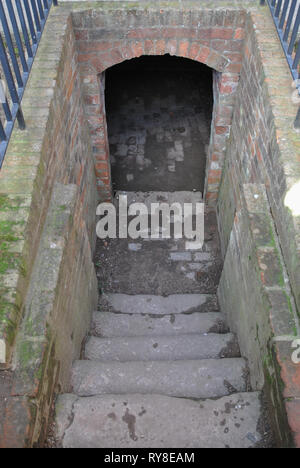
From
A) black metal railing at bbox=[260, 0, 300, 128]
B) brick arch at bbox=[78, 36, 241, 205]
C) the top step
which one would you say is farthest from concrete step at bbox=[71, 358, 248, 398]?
the top step

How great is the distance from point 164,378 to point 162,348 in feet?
1.97

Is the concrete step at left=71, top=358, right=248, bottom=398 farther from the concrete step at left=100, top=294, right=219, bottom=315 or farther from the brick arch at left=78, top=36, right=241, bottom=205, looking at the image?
the brick arch at left=78, top=36, right=241, bottom=205

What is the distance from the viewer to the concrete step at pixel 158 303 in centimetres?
471

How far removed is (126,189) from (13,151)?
11.9ft

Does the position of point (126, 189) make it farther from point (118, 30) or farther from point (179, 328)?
point (179, 328)

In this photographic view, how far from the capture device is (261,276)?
2.89 meters

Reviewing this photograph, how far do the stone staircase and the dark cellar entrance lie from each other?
299 centimetres

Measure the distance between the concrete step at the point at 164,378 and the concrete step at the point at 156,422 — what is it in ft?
0.98

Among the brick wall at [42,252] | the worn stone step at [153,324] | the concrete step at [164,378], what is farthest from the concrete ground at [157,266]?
the concrete step at [164,378]

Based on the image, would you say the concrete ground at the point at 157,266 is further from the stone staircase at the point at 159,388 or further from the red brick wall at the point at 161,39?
the red brick wall at the point at 161,39

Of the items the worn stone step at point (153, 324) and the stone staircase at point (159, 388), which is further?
the worn stone step at point (153, 324)
